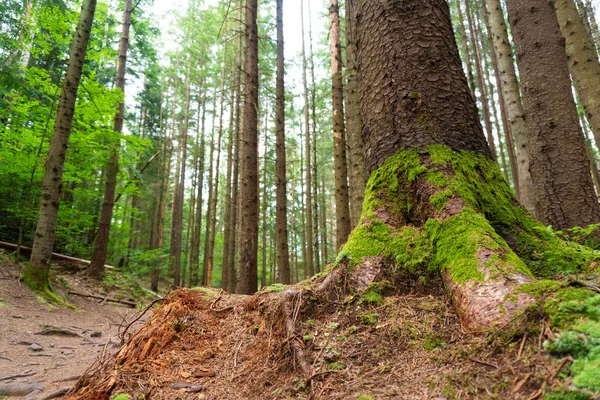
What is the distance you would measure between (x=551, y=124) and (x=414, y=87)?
11.5 ft

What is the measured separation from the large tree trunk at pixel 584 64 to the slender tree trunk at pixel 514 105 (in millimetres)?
1477

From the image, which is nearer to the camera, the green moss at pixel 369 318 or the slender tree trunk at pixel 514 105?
the green moss at pixel 369 318

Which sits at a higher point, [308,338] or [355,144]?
[355,144]

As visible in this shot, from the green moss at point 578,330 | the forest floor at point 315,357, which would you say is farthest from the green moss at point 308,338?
the green moss at point 578,330

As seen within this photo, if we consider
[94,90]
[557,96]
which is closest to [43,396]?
[557,96]

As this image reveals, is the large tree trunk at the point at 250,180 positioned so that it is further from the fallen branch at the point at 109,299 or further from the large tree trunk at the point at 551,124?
the large tree trunk at the point at 551,124

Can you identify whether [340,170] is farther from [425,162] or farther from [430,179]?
[430,179]

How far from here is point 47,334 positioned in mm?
4727

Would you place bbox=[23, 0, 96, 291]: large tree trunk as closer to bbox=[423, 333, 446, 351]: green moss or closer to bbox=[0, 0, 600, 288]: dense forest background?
bbox=[0, 0, 600, 288]: dense forest background

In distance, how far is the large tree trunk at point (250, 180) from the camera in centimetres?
747

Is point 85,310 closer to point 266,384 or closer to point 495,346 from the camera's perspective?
→ point 266,384

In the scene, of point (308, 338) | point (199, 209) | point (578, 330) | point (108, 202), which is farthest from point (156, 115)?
point (578, 330)

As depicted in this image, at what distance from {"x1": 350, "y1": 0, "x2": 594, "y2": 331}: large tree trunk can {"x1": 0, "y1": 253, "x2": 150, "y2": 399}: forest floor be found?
242cm

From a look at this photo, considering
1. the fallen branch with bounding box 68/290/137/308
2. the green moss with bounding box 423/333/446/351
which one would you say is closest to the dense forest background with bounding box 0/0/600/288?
the fallen branch with bounding box 68/290/137/308
